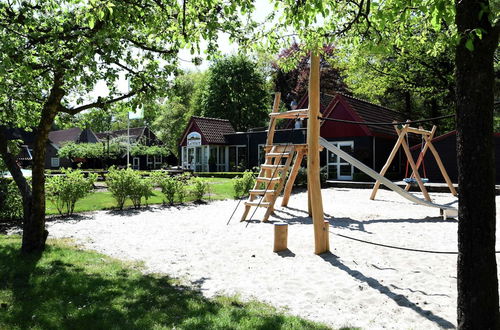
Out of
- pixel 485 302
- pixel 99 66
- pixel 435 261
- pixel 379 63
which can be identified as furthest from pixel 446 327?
pixel 379 63

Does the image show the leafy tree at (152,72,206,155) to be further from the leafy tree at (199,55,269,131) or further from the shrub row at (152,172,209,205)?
the shrub row at (152,172,209,205)

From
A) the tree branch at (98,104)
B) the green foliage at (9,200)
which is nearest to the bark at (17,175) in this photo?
the tree branch at (98,104)

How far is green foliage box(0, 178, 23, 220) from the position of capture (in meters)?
10.5

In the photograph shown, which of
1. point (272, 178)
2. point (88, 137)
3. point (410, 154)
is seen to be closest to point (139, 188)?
point (272, 178)

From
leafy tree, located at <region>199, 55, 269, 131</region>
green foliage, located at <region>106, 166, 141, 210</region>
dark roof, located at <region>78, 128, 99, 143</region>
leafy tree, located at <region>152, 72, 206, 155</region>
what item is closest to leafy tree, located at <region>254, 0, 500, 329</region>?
green foliage, located at <region>106, 166, 141, 210</region>

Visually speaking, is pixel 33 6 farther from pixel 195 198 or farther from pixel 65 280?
pixel 195 198

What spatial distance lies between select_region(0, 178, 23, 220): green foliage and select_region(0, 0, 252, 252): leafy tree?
322 centimetres

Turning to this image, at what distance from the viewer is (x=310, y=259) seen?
662 cm

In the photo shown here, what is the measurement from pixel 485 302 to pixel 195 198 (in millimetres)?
13148

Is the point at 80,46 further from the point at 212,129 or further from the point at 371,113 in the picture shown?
the point at 212,129

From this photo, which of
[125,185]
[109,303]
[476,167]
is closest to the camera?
[476,167]

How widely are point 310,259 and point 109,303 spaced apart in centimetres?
332

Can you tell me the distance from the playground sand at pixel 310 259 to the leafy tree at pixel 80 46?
2468 mm

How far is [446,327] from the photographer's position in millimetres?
3932
